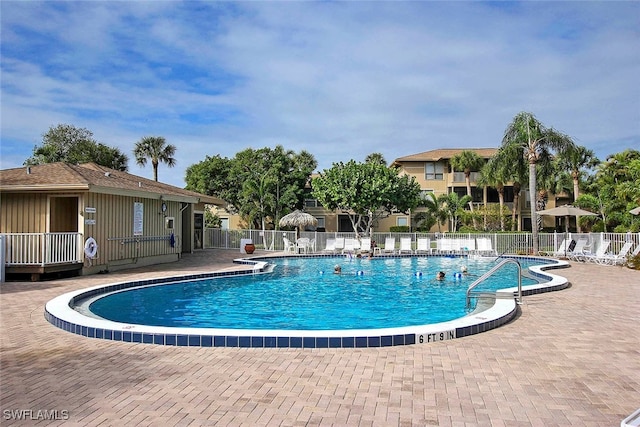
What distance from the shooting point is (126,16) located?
14.2 m

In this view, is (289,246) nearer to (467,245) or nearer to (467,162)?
(467,245)

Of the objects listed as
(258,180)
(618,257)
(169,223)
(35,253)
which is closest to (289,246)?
(169,223)

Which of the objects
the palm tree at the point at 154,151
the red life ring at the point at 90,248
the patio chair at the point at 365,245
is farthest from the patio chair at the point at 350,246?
the palm tree at the point at 154,151

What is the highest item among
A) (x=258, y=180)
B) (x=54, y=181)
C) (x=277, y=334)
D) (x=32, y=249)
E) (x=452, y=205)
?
(x=258, y=180)

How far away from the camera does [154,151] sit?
4347 cm

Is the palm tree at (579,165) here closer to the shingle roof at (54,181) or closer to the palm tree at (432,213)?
the palm tree at (432,213)

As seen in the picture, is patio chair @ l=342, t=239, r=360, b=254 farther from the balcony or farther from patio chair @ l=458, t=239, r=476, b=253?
the balcony

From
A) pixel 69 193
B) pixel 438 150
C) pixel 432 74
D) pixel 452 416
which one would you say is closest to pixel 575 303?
pixel 452 416

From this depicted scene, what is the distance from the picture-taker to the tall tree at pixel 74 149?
3738cm

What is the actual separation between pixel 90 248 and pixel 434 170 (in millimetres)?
32791

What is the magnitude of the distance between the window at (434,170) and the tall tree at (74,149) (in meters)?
27.0

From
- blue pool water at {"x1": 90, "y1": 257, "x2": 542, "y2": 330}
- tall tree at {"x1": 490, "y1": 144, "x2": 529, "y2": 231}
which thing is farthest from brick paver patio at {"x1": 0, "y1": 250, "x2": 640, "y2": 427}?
tall tree at {"x1": 490, "y1": 144, "x2": 529, "y2": 231}

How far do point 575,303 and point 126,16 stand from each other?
1439cm

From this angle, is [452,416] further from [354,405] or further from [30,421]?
[30,421]
